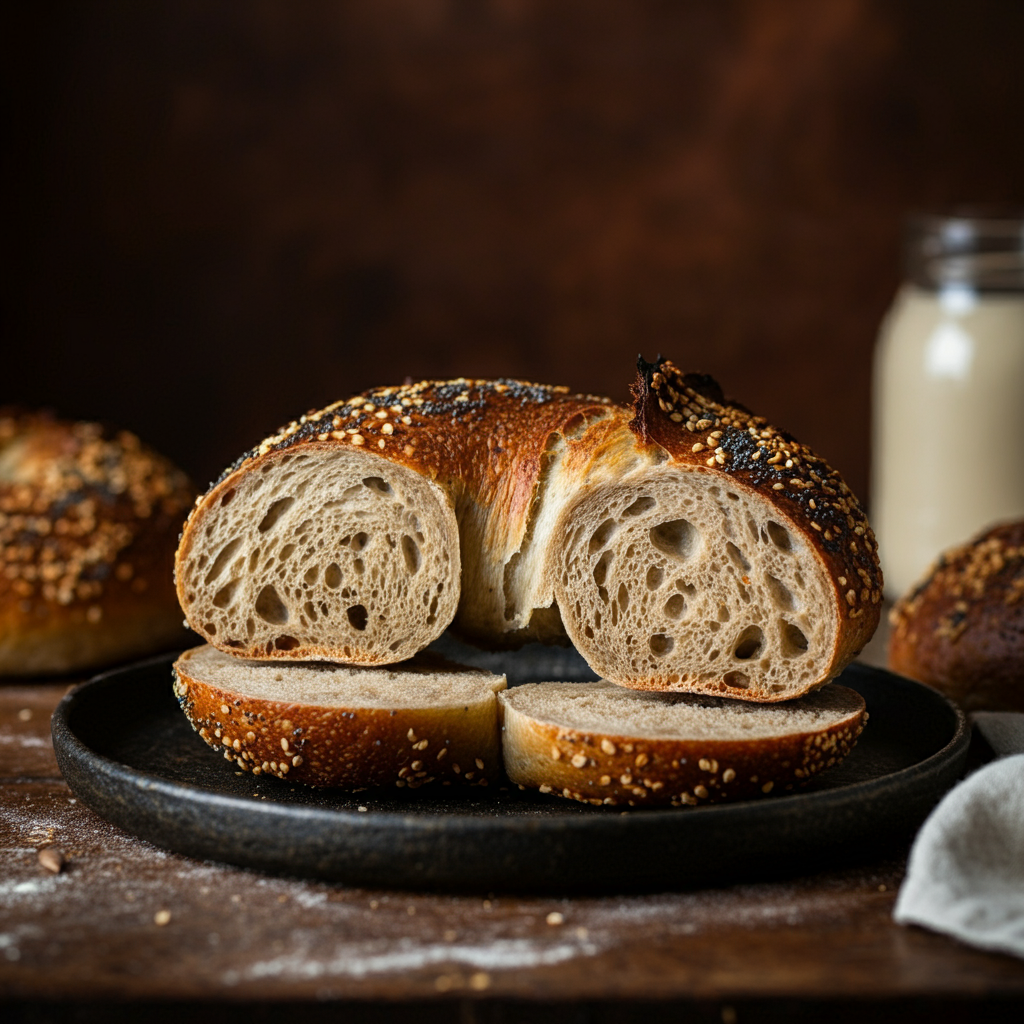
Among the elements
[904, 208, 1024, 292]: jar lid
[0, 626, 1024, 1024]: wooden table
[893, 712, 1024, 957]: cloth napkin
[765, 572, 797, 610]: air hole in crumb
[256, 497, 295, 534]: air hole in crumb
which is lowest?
[0, 626, 1024, 1024]: wooden table

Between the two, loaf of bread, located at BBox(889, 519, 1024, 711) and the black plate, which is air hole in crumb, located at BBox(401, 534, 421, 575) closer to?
the black plate

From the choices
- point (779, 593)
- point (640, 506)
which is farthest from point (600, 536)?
point (779, 593)

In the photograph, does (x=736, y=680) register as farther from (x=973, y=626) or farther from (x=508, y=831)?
(x=973, y=626)

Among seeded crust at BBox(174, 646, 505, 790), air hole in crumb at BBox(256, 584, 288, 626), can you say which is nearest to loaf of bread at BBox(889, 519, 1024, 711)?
seeded crust at BBox(174, 646, 505, 790)

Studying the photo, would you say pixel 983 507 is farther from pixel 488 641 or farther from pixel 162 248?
pixel 162 248

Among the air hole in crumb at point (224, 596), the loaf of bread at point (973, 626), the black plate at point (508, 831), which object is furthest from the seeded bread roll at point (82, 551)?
the loaf of bread at point (973, 626)

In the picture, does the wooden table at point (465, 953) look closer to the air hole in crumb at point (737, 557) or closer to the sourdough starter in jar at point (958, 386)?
the air hole in crumb at point (737, 557)

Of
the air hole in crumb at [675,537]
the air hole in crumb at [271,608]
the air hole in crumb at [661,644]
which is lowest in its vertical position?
the air hole in crumb at [661,644]
